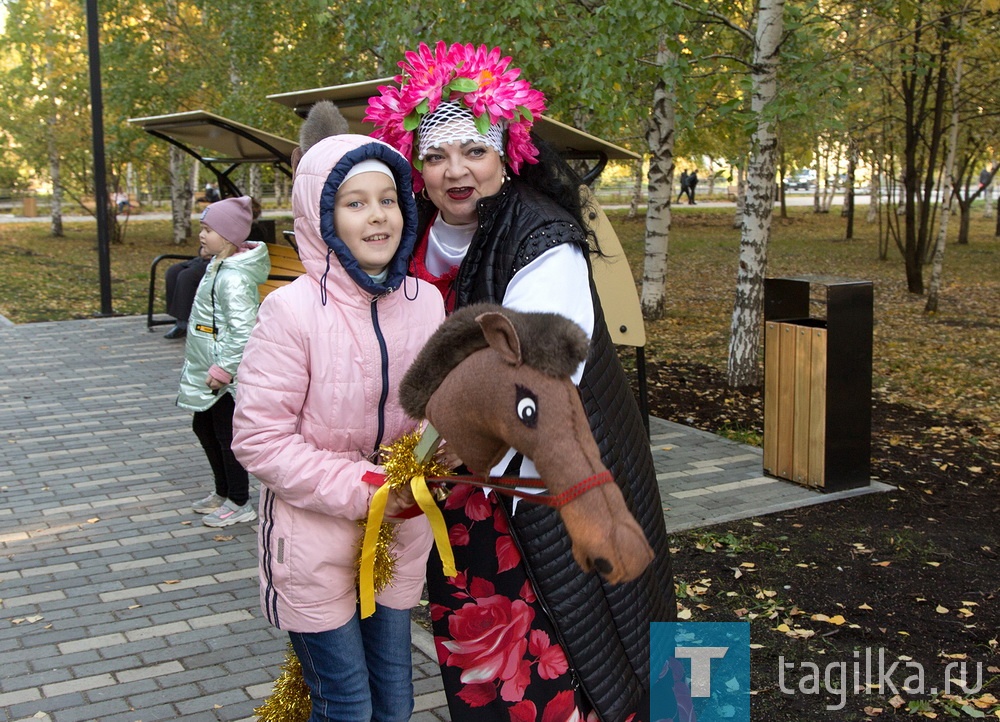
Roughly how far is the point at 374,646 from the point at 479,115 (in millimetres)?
1435

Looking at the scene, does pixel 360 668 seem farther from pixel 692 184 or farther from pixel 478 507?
pixel 692 184

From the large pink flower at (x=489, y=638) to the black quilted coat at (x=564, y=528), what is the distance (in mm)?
107

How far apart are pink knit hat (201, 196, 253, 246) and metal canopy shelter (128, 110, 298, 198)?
3.45 m

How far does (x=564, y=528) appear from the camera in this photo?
2.47 meters

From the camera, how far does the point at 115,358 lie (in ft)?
37.2

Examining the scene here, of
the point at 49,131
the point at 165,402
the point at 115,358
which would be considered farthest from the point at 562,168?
the point at 49,131

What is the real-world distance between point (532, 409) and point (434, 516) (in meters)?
0.55

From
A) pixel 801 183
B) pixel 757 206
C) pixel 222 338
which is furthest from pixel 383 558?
pixel 801 183

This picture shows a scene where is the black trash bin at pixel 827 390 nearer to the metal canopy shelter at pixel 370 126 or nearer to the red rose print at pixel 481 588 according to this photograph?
the metal canopy shelter at pixel 370 126

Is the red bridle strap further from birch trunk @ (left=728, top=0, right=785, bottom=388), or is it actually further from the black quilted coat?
birch trunk @ (left=728, top=0, right=785, bottom=388)

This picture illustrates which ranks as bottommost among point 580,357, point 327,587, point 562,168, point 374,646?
point 374,646

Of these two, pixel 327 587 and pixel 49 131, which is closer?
pixel 327 587

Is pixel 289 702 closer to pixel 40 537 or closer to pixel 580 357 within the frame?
pixel 580 357

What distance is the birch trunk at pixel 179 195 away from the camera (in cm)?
2508
